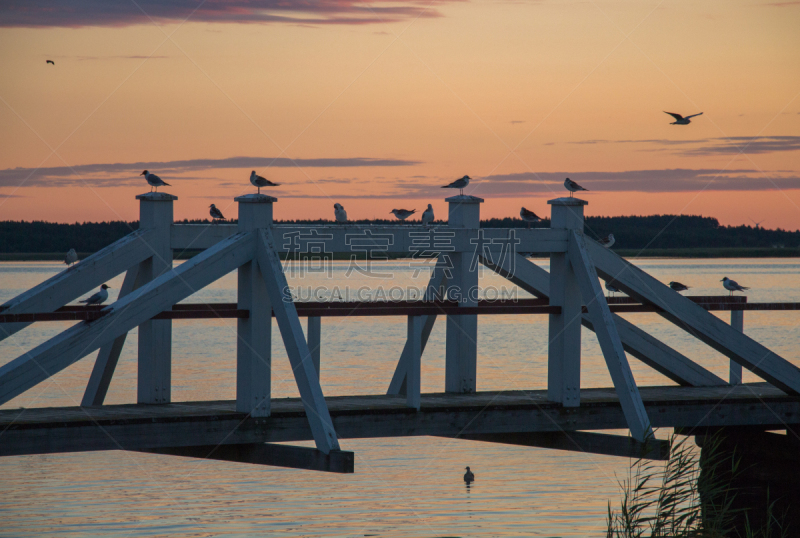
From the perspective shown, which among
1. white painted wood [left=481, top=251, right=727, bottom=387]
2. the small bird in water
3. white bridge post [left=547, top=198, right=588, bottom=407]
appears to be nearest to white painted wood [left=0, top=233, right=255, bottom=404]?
white painted wood [left=481, top=251, right=727, bottom=387]

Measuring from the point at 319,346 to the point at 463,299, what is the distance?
2.05 m

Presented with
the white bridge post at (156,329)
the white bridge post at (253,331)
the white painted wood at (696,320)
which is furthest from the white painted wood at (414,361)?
the white bridge post at (156,329)

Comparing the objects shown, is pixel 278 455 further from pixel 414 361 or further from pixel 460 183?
pixel 460 183

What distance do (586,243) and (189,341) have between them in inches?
2069

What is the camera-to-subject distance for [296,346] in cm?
878

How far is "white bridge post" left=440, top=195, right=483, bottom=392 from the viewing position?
434 inches

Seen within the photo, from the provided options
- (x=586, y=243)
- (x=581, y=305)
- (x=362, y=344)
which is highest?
(x=362, y=344)

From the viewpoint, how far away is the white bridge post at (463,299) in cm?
1102

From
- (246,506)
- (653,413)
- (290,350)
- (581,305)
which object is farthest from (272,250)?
(246,506)

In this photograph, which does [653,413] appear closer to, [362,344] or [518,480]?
[518,480]

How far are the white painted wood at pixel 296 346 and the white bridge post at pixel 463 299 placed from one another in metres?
2.72

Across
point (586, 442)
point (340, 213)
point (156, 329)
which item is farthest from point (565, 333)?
point (340, 213)

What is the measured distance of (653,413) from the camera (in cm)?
1081

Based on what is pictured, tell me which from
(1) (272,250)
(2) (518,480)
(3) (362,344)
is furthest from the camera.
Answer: (3) (362,344)
